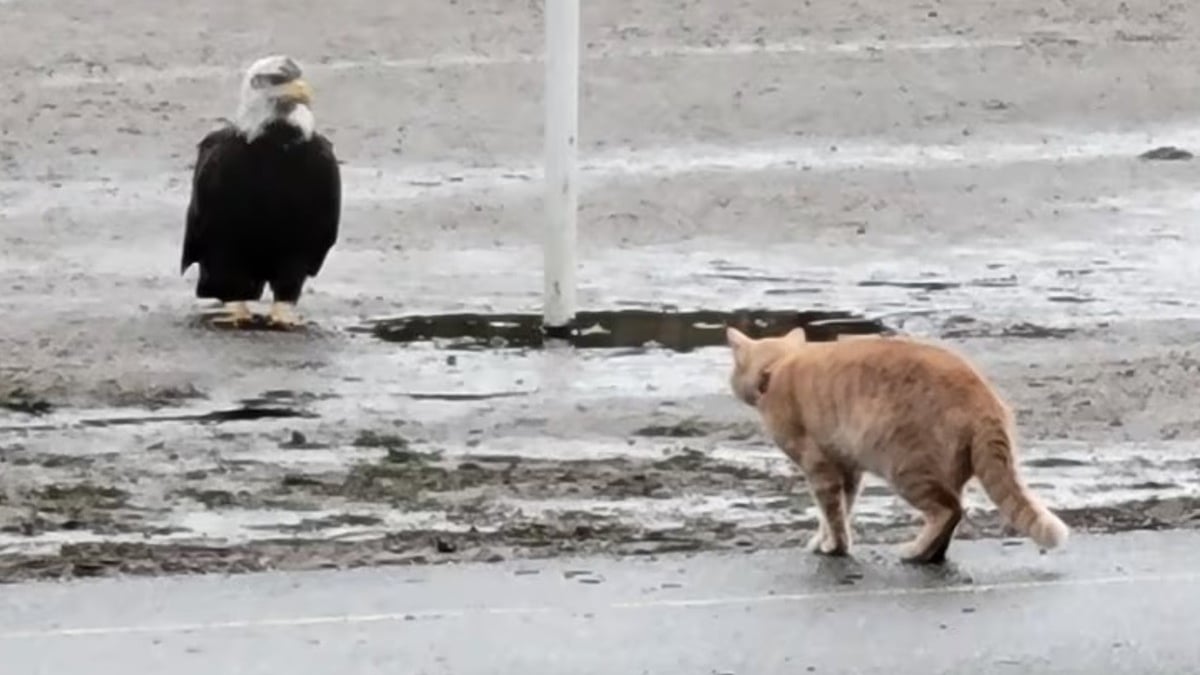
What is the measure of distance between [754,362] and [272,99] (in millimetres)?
4237

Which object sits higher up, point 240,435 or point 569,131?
point 569,131

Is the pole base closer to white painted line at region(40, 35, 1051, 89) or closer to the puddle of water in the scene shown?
the puddle of water

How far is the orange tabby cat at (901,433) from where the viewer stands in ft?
26.1

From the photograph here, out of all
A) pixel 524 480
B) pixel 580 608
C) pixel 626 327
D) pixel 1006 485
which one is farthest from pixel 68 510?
pixel 626 327

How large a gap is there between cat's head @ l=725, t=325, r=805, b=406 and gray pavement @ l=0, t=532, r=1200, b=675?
1.97ft

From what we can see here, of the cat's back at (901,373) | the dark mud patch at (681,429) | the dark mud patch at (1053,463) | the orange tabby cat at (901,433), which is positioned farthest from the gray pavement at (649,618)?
the dark mud patch at (681,429)

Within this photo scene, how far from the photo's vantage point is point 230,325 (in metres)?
12.9

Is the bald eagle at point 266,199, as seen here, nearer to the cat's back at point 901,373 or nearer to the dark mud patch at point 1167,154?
the cat's back at point 901,373

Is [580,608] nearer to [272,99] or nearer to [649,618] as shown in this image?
[649,618]

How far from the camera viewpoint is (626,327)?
12914 millimetres

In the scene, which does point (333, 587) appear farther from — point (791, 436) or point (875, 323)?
point (875, 323)

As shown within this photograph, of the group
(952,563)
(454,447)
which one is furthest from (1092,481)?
(454,447)

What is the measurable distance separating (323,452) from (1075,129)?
35.0ft

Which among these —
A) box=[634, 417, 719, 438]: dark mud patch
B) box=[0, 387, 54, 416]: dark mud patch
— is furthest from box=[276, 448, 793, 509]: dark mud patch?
box=[0, 387, 54, 416]: dark mud patch
